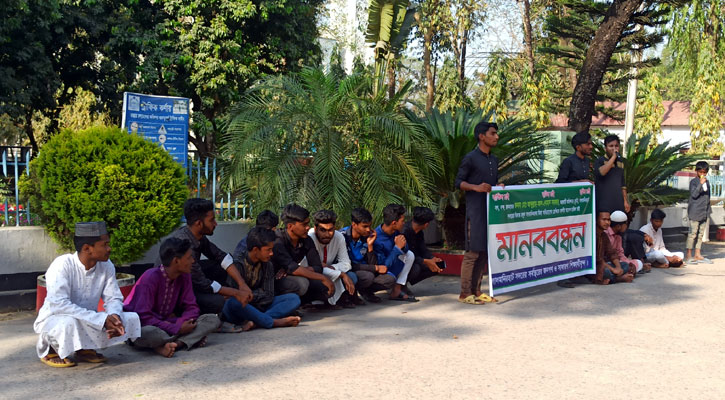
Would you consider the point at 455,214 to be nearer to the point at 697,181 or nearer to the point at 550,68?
the point at 697,181

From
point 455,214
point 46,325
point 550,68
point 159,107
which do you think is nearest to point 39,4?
point 159,107

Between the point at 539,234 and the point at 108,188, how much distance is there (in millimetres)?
4803

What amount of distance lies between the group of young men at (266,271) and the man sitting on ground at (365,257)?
11 millimetres

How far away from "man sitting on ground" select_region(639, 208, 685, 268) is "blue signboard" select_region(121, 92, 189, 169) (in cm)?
686

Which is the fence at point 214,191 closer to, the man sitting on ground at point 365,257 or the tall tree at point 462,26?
the man sitting on ground at point 365,257

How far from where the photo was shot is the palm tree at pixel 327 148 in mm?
8891

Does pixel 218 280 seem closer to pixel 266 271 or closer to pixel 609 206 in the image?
pixel 266 271

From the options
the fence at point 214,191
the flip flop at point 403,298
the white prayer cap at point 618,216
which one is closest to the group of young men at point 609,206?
the white prayer cap at point 618,216

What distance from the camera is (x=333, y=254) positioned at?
24.8 feet

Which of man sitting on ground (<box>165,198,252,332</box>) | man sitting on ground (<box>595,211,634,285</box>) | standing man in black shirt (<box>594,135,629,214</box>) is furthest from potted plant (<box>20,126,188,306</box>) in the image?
standing man in black shirt (<box>594,135,629,214</box>)

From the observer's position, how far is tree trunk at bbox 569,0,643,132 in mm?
12125

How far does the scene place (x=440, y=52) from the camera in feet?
102

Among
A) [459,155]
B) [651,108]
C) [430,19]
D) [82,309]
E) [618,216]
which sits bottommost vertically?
[82,309]

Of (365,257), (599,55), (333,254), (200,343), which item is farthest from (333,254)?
(599,55)
